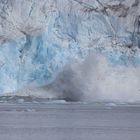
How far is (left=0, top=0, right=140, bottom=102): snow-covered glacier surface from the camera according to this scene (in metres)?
28.8

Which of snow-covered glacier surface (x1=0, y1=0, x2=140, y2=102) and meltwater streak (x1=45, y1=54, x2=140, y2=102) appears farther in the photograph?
meltwater streak (x1=45, y1=54, x2=140, y2=102)

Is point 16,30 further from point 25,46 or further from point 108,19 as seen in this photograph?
point 108,19

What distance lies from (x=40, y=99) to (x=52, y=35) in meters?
3.69

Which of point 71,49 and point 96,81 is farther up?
point 71,49

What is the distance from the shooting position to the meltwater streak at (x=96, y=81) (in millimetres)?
30062

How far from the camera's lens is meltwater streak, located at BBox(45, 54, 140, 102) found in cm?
3006

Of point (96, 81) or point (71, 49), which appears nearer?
point (71, 49)

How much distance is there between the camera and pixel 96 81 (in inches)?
1234

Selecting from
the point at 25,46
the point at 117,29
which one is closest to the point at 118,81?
the point at 117,29

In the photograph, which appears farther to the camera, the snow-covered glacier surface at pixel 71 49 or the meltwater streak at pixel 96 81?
the meltwater streak at pixel 96 81

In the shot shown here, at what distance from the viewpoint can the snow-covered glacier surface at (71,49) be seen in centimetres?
2877

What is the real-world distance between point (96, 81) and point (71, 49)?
247 centimetres

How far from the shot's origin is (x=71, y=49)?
97.2ft

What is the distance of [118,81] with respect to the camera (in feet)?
102
